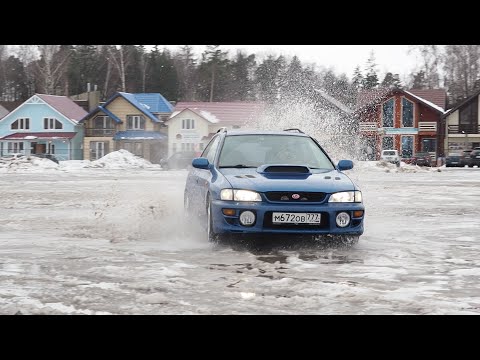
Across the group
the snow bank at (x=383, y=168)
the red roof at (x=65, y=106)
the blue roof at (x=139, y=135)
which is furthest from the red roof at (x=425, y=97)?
the snow bank at (x=383, y=168)

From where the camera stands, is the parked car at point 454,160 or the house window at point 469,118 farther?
the house window at point 469,118

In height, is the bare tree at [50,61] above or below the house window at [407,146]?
above

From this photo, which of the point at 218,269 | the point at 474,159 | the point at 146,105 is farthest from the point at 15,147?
the point at 218,269

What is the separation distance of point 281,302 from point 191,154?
42502 millimetres

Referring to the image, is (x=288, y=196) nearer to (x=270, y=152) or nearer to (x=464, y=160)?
(x=270, y=152)

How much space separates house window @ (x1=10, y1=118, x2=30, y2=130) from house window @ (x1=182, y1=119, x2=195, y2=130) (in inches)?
585

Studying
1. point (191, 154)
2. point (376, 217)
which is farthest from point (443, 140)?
point (376, 217)

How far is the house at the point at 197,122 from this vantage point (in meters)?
66.9

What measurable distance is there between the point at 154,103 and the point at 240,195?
213 ft

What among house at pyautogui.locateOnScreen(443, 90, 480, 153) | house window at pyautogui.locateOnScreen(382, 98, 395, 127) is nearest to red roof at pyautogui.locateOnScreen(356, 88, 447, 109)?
house window at pyautogui.locateOnScreen(382, 98, 395, 127)

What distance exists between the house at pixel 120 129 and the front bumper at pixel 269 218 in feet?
198

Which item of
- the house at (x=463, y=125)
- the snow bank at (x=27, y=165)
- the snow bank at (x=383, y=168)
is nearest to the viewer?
the snow bank at (x=383, y=168)

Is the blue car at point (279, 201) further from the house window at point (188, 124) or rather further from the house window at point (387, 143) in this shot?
the house window at point (387, 143)

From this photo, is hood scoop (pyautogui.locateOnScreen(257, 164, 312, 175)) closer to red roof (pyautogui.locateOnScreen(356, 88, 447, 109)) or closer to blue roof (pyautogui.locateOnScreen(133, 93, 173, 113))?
red roof (pyautogui.locateOnScreen(356, 88, 447, 109))
